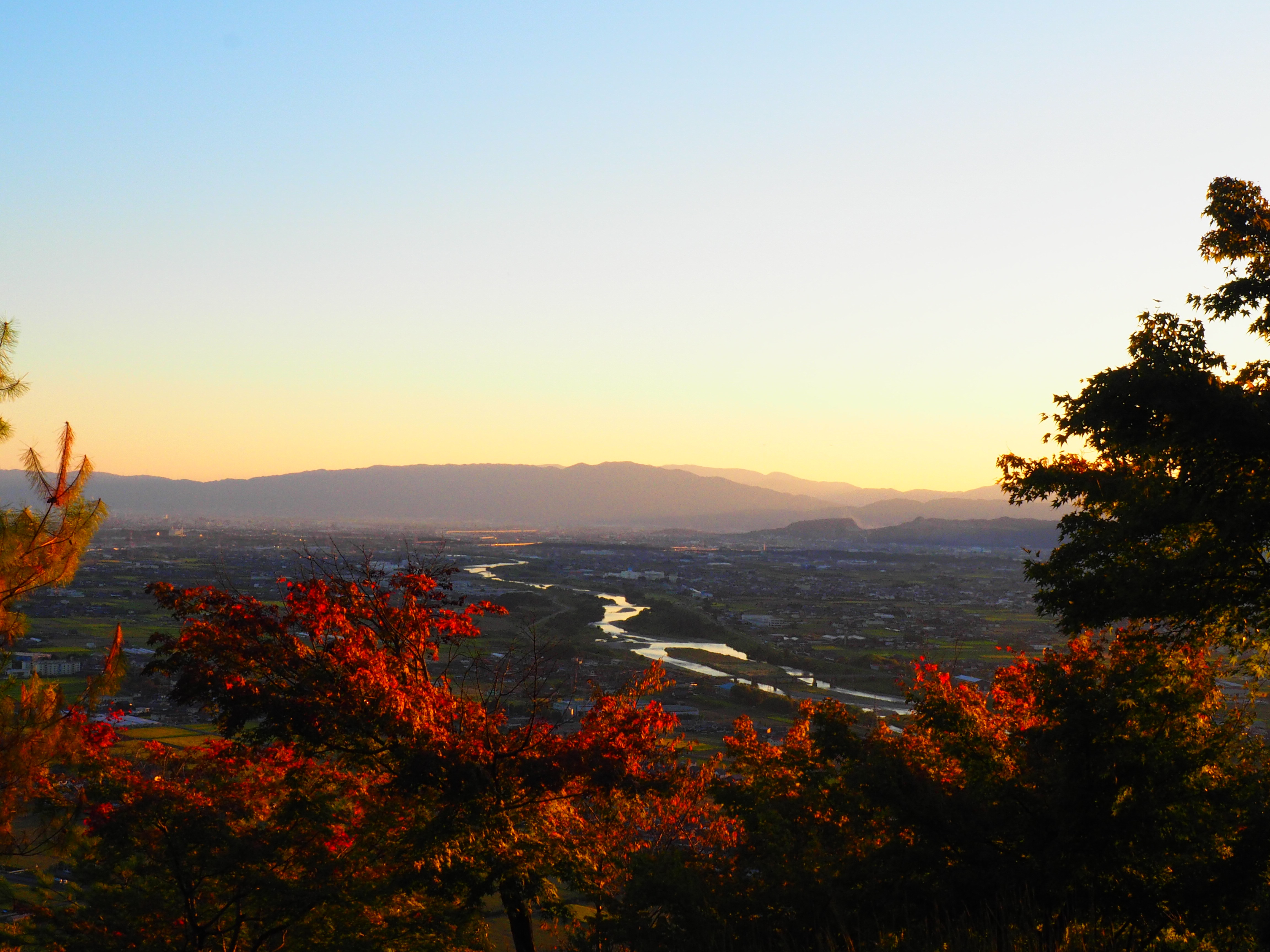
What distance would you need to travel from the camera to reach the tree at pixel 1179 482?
29.2 ft

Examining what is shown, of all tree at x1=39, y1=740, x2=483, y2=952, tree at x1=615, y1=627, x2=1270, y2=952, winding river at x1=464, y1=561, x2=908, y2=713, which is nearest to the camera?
tree at x1=615, y1=627, x2=1270, y2=952

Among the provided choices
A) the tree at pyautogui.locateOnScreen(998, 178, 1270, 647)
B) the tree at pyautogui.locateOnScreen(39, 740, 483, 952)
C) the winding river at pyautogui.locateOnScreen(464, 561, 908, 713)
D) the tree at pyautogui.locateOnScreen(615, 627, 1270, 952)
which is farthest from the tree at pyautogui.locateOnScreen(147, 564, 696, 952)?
the winding river at pyautogui.locateOnScreen(464, 561, 908, 713)

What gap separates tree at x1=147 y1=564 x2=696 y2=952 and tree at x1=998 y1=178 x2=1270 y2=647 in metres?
5.43

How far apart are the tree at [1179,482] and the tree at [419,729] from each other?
5.43 m

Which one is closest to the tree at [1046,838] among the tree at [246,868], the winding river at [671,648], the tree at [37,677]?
the tree at [246,868]

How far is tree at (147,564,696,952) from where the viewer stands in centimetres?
946

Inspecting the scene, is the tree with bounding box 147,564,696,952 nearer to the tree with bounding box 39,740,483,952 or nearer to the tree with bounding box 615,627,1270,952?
the tree with bounding box 39,740,483,952

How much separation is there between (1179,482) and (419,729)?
8.58 meters

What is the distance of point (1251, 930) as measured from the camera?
8273 mm

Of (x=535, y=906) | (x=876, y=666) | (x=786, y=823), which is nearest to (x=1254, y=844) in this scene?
(x=786, y=823)

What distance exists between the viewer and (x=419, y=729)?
955 centimetres

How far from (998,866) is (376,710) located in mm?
6865

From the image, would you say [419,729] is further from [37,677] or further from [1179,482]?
[1179,482]

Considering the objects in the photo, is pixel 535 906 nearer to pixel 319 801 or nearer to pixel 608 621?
pixel 319 801
